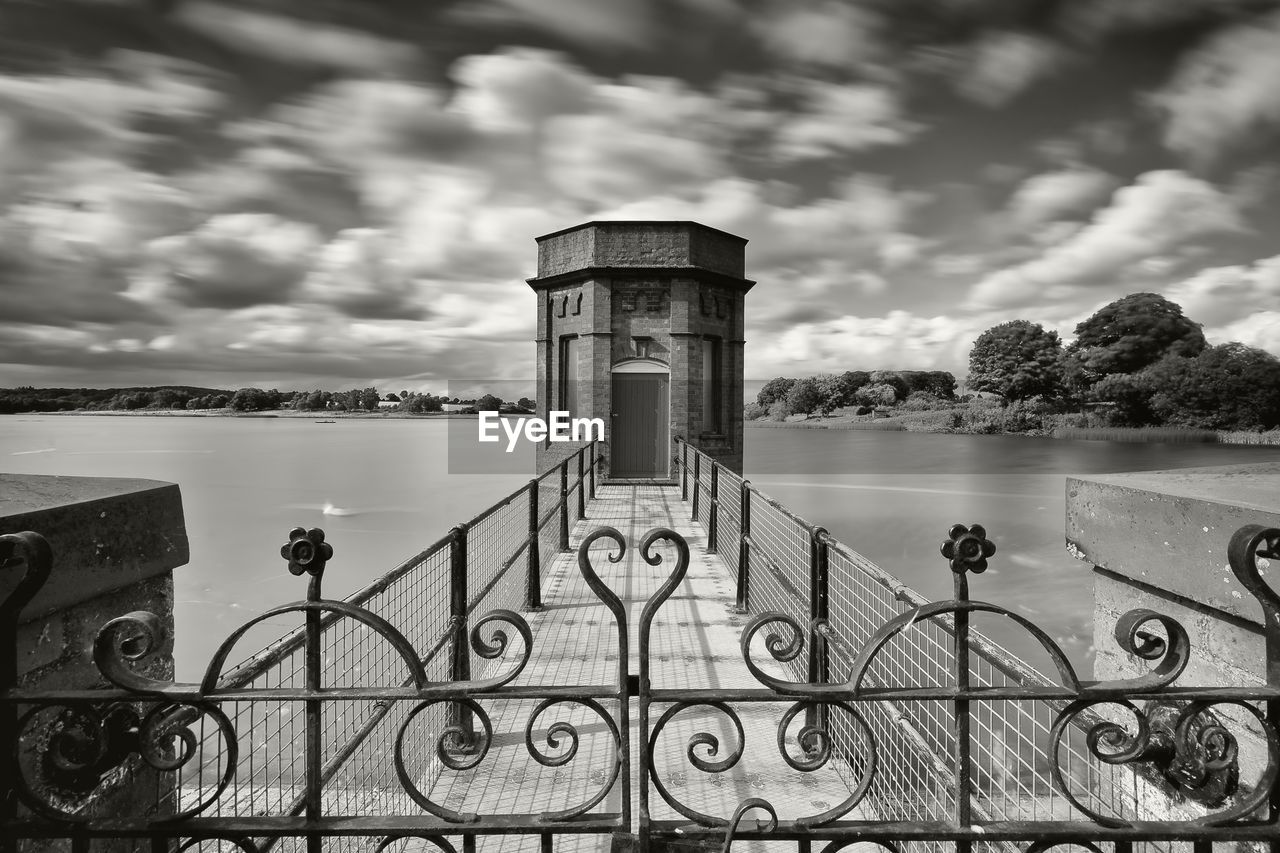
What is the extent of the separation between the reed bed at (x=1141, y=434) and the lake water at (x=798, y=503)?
3.69 feet

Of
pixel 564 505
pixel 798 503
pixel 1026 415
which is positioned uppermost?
pixel 1026 415

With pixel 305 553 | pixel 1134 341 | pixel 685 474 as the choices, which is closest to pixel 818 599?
pixel 305 553

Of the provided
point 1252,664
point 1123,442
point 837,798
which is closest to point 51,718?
point 1252,664

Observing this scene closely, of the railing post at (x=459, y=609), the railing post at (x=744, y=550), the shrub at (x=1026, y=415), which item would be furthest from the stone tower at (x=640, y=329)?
the shrub at (x=1026, y=415)

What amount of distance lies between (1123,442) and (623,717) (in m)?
62.4

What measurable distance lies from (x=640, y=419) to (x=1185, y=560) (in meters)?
14.2

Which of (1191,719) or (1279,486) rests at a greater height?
(1279,486)

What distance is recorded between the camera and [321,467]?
7869cm

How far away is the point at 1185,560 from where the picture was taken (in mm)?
1626

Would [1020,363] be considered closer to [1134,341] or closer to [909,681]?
[1134,341]

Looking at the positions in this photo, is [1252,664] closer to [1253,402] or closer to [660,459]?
[660,459]

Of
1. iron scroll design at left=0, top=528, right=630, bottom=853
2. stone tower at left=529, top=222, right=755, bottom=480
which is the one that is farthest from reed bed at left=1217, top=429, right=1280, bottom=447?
iron scroll design at left=0, top=528, right=630, bottom=853

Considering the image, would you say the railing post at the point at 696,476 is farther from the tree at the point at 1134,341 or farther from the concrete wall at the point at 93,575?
the tree at the point at 1134,341

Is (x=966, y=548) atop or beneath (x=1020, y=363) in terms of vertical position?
beneath
